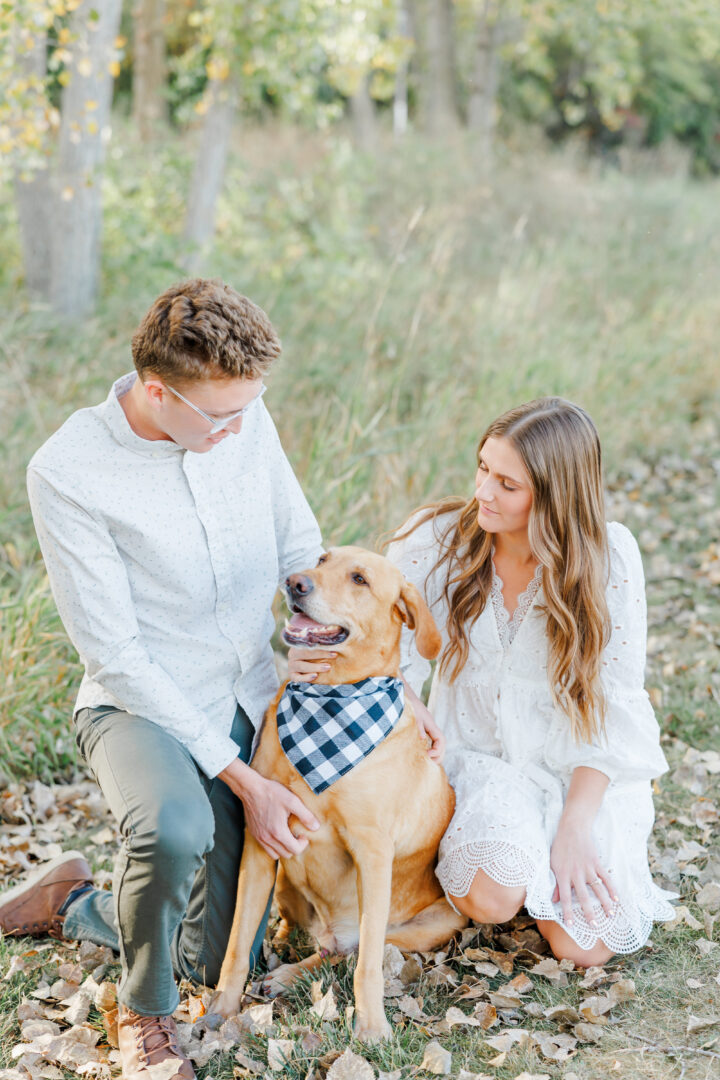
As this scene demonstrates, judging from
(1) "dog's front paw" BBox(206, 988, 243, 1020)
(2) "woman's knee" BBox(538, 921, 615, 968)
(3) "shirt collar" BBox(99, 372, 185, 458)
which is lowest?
(2) "woman's knee" BBox(538, 921, 615, 968)

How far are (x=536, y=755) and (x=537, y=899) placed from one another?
47 centimetres

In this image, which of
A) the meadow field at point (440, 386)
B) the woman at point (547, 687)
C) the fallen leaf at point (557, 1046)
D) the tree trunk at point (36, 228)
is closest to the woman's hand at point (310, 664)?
the woman at point (547, 687)

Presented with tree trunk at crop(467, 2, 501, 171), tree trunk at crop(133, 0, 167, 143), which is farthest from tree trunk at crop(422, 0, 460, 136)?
tree trunk at crop(133, 0, 167, 143)

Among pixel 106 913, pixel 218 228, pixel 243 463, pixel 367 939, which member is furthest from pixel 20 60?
pixel 367 939

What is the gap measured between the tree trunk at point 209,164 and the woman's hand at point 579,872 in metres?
6.53

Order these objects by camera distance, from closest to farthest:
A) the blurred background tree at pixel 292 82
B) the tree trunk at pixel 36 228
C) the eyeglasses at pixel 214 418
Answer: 1. the eyeglasses at pixel 214 418
2. the blurred background tree at pixel 292 82
3. the tree trunk at pixel 36 228

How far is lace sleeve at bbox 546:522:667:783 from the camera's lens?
3012 mm

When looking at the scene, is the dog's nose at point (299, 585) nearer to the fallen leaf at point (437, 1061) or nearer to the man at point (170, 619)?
the man at point (170, 619)

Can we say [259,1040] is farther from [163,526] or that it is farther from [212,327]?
[212,327]

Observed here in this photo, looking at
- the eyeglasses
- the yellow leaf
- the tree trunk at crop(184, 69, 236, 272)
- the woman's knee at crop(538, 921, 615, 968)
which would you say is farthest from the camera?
the tree trunk at crop(184, 69, 236, 272)

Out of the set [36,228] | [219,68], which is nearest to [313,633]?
[36,228]

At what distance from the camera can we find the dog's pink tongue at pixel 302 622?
107 inches

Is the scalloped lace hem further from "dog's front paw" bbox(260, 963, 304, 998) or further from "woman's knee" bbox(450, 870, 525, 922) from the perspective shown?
"dog's front paw" bbox(260, 963, 304, 998)

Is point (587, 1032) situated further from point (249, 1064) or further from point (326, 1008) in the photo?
point (249, 1064)
